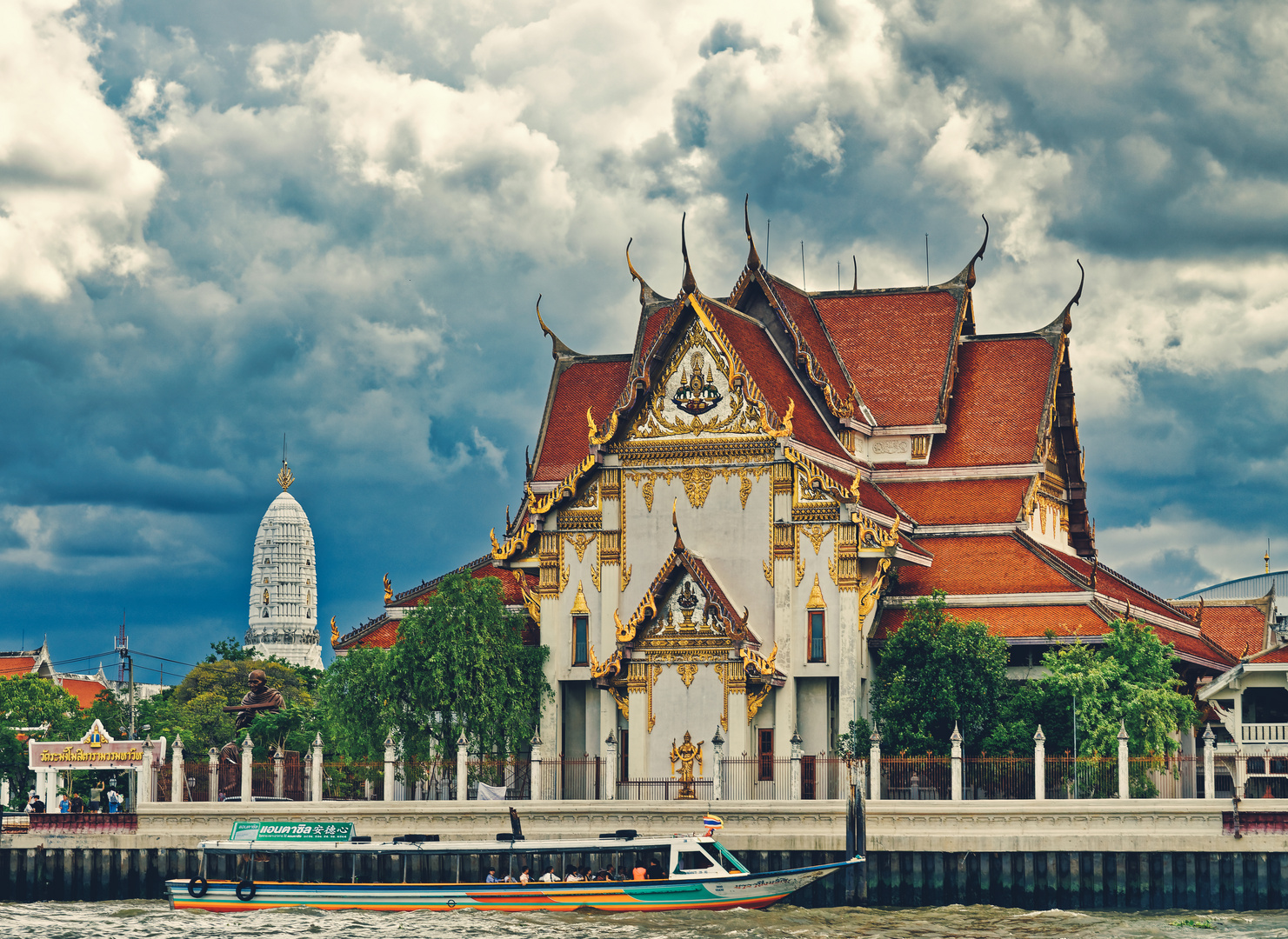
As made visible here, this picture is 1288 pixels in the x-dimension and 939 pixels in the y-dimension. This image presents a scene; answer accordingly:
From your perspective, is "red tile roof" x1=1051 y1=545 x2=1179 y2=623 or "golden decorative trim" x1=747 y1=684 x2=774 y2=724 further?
"red tile roof" x1=1051 y1=545 x2=1179 y2=623

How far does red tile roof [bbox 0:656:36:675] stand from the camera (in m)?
97.9

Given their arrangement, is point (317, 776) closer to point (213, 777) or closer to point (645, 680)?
point (213, 777)

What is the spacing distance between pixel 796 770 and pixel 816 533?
755 centimetres

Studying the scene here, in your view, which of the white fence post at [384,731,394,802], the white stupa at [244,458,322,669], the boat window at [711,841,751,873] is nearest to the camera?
the boat window at [711,841,751,873]

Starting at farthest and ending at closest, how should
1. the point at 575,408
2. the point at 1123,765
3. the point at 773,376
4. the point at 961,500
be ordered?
1. the point at 575,408
2. the point at 961,500
3. the point at 773,376
4. the point at 1123,765

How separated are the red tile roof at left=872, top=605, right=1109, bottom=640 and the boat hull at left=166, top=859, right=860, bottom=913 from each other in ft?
34.6

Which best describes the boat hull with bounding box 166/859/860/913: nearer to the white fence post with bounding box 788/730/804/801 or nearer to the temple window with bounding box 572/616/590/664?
the white fence post with bounding box 788/730/804/801

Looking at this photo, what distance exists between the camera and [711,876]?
136 ft

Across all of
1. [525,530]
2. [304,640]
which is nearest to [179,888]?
[525,530]

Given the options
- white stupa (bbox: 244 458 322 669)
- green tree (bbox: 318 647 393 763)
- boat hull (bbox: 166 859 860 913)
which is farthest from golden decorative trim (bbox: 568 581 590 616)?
white stupa (bbox: 244 458 322 669)

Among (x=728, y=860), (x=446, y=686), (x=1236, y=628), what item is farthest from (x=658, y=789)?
(x=1236, y=628)

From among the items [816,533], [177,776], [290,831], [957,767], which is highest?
[816,533]

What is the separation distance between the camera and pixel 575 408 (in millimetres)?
62594

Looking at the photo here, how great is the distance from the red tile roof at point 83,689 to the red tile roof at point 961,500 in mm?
55713
